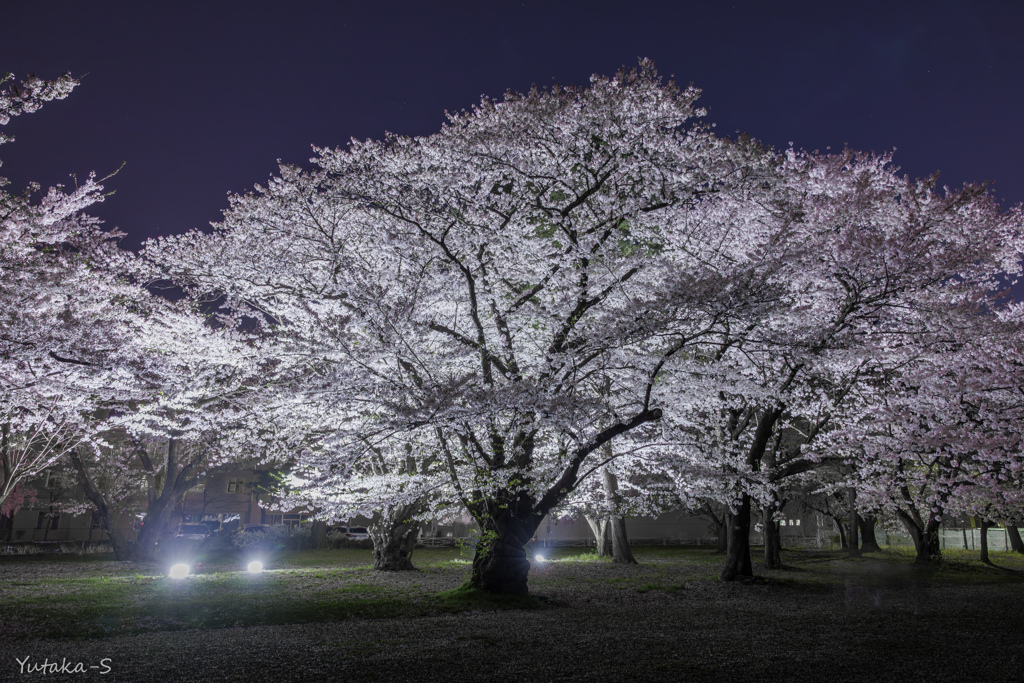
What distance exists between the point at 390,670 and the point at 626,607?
20.8 feet

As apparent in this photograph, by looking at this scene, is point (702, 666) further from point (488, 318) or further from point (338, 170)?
point (338, 170)

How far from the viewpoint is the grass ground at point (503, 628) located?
6.08 meters

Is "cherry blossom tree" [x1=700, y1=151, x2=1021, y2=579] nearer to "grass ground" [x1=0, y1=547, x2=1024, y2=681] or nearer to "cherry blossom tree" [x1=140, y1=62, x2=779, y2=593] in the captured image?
"cherry blossom tree" [x1=140, y1=62, x2=779, y2=593]

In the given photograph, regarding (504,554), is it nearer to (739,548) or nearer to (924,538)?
(739,548)

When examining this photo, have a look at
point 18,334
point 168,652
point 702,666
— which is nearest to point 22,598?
point 18,334

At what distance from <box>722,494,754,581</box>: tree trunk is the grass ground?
687 millimetres

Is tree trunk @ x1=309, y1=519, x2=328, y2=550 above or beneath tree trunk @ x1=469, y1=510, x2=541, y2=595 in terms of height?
beneath

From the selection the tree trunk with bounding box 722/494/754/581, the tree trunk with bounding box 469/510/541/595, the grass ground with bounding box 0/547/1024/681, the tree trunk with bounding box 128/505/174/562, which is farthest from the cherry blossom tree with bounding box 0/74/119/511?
the tree trunk with bounding box 722/494/754/581

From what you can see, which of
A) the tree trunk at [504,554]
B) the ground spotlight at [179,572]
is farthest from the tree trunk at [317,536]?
the tree trunk at [504,554]

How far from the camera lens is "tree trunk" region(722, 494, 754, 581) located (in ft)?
52.1

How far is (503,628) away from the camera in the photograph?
8641 millimetres

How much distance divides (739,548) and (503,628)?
32.1 feet

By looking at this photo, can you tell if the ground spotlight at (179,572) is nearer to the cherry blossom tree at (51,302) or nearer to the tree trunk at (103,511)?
the cherry blossom tree at (51,302)

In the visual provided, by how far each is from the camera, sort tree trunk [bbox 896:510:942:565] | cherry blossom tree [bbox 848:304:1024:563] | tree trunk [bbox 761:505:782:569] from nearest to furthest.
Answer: cherry blossom tree [bbox 848:304:1024:563] → tree trunk [bbox 761:505:782:569] → tree trunk [bbox 896:510:942:565]
